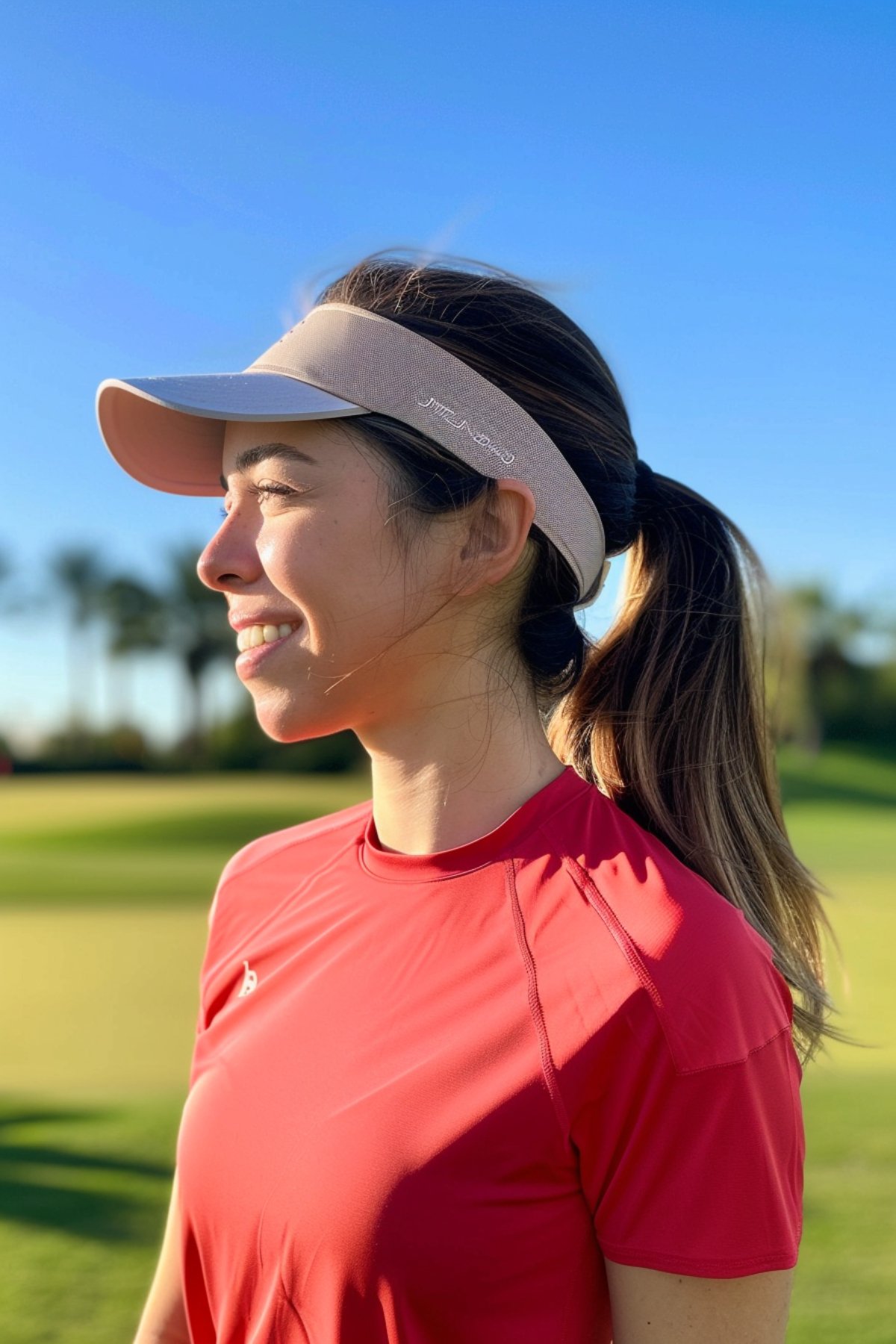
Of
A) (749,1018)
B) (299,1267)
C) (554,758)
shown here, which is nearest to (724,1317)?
(749,1018)

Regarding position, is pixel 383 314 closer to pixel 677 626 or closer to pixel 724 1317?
pixel 677 626

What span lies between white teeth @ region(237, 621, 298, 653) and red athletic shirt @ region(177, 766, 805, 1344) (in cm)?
34

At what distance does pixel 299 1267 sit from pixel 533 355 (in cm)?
113

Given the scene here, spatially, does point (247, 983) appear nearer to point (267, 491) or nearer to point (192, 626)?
point (267, 491)

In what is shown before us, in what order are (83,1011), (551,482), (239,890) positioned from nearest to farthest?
(551,482)
(239,890)
(83,1011)

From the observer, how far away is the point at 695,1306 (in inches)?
51.8

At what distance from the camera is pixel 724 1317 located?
132cm

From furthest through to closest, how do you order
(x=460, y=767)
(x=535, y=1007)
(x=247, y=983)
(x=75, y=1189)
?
1. (x=75, y=1189)
2. (x=247, y=983)
3. (x=460, y=767)
4. (x=535, y=1007)

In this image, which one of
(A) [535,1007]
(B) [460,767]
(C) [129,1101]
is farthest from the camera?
(C) [129,1101]

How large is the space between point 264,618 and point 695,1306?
904 millimetres

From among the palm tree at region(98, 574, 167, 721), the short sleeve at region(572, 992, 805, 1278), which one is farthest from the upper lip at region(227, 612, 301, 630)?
the palm tree at region(98, 574, 167, 721)

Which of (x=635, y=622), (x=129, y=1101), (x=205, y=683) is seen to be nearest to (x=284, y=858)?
(x=635, y=622)

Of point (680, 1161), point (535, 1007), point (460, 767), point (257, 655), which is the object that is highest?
point (257, 655)

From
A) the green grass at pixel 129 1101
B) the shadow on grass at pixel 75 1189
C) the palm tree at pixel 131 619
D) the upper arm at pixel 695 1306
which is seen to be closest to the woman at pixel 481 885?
the upper arm at pixel 695 1306
